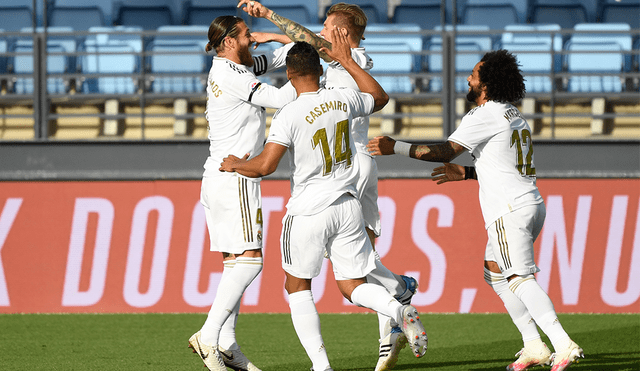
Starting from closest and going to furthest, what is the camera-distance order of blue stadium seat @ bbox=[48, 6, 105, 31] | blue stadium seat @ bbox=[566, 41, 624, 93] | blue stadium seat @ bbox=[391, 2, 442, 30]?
blue stadium seat @ bbox=[566, 41, 624, 93], blue stadium seat @ bbox=[391, 2, 442, 30], blue stadium seat @ bbox=[48, 6, 105, 31]

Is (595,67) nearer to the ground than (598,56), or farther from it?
nearer to the ground

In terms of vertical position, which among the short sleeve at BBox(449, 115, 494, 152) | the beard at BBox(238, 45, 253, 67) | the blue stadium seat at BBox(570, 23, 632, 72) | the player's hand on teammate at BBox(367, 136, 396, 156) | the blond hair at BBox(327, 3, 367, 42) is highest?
the blue stadium seat at BBox(570, 23, 632, 72)

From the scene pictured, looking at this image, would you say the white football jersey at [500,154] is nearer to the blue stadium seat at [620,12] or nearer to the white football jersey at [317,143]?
the white football jersey at [317,143]

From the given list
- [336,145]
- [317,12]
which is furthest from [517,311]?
[317,12]

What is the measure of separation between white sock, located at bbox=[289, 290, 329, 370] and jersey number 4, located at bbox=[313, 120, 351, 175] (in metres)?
0.71

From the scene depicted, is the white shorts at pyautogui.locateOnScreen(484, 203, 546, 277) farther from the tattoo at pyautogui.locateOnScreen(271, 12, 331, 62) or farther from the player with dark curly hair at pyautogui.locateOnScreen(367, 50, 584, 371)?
the tattoo at pyautogui.locateOnScreen(271, 12, 331, 62)

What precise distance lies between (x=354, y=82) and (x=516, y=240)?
140cm

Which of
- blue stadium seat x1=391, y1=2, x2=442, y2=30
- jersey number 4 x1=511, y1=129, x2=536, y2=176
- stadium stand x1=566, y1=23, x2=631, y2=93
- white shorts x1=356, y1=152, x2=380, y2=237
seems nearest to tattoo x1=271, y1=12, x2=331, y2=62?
white shorts x1=356, y1=152, x2=380, y2=237

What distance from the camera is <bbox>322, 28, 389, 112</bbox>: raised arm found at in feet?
15.3

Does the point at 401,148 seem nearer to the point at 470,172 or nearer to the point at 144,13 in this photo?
the point at 470,172

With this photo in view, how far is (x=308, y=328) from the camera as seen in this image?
447 cm

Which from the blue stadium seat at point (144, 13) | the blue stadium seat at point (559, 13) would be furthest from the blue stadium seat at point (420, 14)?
the blue stadium seat at point (144, 13)

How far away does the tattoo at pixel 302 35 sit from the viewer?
4.81 m

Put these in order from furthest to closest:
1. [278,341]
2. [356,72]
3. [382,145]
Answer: [278,341]
[382,145]
[356,72]
